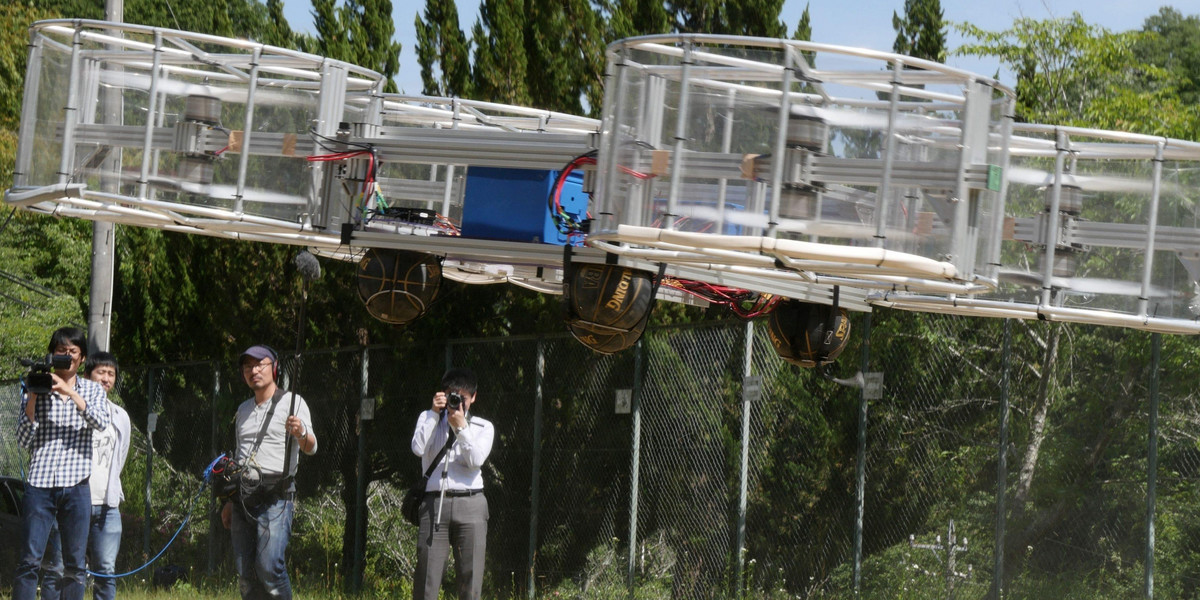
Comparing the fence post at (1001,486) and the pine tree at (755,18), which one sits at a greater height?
the pine tree at (755,18)

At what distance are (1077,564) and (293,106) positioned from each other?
595 centimetres

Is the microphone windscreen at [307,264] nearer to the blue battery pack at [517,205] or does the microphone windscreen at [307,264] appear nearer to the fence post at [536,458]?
the blue battery pack at [517,205]

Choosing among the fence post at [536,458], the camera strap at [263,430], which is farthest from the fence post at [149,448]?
the camera strap at [263,430]

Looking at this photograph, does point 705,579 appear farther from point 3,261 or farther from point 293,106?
point 3,261

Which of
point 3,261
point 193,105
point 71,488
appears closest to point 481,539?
point 71,488

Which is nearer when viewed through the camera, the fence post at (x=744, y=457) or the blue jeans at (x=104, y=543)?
the blue jeans at (x=104, y=543)

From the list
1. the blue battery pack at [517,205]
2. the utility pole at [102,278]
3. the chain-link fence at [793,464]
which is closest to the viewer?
the blue battery pack at [517,205]

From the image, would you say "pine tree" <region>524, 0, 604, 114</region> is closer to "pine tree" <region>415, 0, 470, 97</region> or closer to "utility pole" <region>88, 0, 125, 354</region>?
"pine tree" <region>415, 0, 470, 97</region>

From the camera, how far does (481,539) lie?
10055mm

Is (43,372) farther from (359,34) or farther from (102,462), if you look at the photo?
(359,34)

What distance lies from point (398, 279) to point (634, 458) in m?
4.46

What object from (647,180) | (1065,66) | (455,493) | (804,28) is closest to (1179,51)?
(1065,66)

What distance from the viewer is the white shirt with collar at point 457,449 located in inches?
386

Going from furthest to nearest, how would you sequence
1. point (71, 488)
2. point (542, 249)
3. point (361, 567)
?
point (361, 567) < point (71, 488) < point (542, 249)
